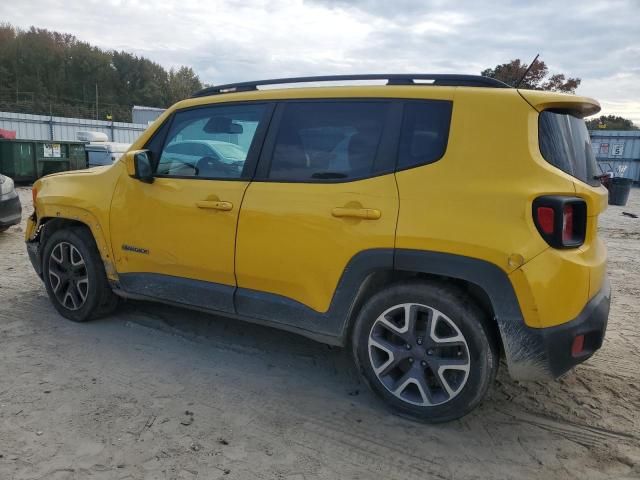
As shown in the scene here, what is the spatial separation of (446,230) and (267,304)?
4.14 feet

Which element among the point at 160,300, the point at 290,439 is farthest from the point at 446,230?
the point at 160,300

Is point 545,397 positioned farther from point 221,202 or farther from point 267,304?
point 221,202

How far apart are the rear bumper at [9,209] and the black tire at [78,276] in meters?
3.49

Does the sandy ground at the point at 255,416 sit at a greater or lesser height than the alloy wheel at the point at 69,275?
lesser

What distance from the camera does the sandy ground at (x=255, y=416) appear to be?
2.51 meters

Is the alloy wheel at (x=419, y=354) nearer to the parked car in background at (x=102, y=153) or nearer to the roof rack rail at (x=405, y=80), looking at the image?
the roof rack rail at (x=405, y=80)

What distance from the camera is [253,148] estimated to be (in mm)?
3355

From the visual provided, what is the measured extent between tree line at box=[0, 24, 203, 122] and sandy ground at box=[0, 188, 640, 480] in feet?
169

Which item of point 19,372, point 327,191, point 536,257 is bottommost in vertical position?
point 19,372

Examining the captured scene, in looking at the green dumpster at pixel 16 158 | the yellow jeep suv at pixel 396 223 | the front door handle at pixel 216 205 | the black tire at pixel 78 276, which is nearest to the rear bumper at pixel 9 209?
the black tire at pixel 78 276

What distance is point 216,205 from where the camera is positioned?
3348 millimetres

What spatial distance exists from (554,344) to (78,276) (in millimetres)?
3582

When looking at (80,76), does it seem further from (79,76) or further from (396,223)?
(396,223)

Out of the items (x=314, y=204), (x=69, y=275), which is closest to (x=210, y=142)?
(x=314, y=204)
